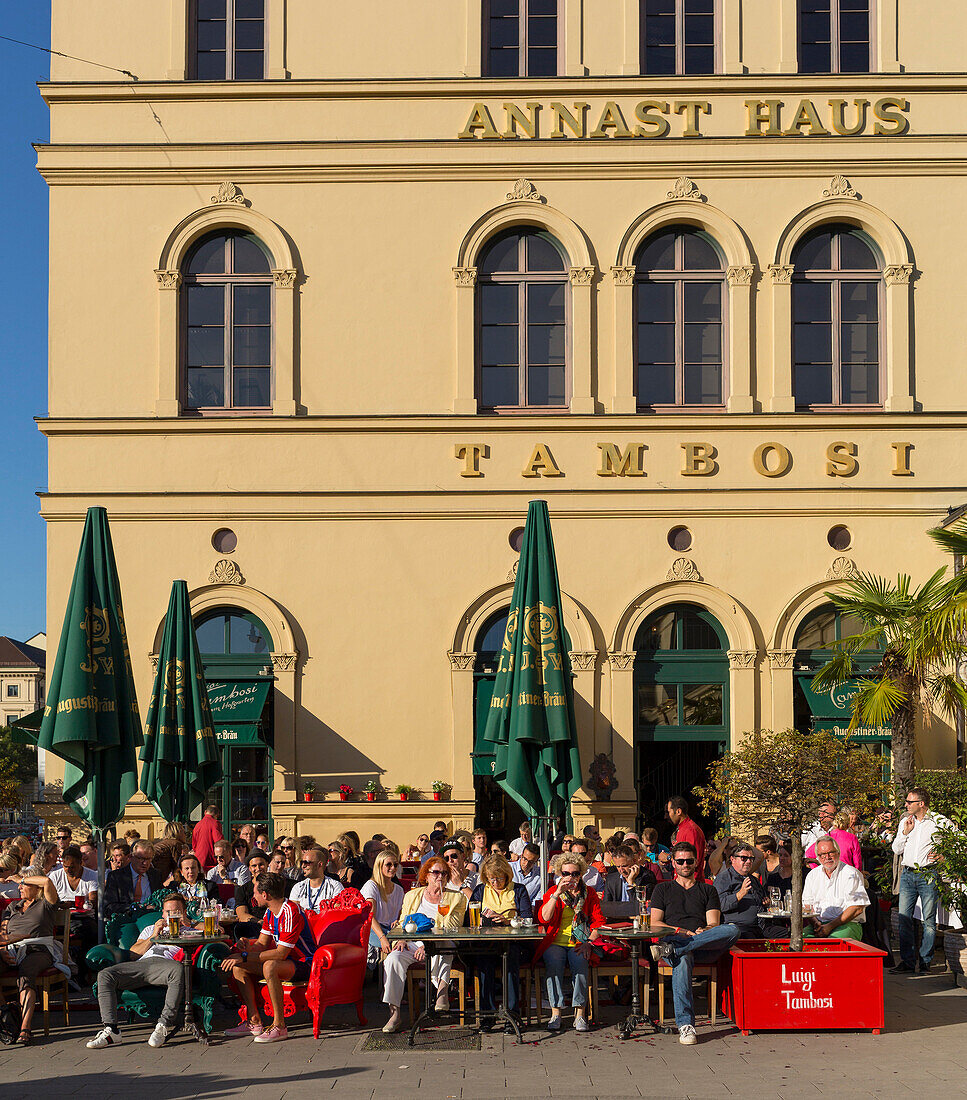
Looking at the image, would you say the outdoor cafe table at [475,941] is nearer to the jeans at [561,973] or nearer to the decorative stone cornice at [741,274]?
the jeans at [561,973]

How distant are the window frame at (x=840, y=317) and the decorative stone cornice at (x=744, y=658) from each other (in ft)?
12.2

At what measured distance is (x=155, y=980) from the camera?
10719 millimetres

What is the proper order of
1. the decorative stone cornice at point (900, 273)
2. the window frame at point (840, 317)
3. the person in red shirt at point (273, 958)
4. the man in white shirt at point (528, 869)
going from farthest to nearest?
1. the window frame at point (840, 317)
2. the decorative stone cornice at point (900, 273)
3. the man in white shirt at point (528, 869)
4. the person in red shirt at point (273, 958)

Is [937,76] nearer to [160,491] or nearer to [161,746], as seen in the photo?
[160,491]

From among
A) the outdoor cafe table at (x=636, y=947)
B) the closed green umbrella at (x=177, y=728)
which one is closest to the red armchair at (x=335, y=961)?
the outdoor cafe table at (x=636, y=947)

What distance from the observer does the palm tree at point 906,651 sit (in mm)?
16172

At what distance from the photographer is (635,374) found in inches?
789

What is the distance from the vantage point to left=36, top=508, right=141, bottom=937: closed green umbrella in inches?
477

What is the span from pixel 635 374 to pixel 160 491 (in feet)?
23.9

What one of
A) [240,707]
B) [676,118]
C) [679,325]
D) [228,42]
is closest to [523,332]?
[679,325]

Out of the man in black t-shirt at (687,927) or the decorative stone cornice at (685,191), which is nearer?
the man in black t-shirt at (687,927)

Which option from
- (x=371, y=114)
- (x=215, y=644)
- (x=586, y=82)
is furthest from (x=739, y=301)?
(x=215, y=644)

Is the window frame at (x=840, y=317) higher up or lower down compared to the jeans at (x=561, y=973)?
higher up

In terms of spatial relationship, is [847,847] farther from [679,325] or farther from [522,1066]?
[679,325]
